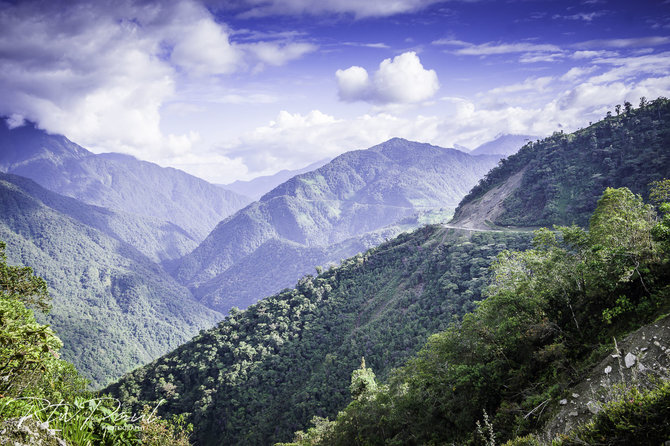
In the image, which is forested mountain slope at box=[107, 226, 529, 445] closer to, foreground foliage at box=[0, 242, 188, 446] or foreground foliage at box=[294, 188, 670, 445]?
foreground foliage at box=[294, 188, 670, 445]

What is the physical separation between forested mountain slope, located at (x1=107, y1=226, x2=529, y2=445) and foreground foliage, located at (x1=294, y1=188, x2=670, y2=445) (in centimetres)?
3614

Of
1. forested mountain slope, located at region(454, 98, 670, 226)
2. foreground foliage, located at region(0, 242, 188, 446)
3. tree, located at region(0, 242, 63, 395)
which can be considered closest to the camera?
foreground foliage, located at region(0, 242, 188, 446)

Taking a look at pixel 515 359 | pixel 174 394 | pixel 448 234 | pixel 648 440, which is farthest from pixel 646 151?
pixel 174 394

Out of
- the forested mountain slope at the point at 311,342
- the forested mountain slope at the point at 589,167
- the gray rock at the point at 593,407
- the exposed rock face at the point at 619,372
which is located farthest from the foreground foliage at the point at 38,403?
the forested mountain slope at the point at 589,167

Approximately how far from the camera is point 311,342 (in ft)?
250

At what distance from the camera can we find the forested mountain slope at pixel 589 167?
7119cm

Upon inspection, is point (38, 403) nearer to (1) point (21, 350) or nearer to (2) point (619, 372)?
(1) point (21, 350)

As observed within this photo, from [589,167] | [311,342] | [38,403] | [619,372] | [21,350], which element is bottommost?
[311,342]

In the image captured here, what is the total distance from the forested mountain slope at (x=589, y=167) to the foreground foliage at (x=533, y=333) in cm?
5603

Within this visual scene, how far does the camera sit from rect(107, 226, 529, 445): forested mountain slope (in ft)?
198

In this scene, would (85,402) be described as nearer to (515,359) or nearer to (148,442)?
(148,442)

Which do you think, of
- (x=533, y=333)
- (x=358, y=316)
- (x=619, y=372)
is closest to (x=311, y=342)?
(x=358, y=316)

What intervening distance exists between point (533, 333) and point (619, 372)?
20.0 ft

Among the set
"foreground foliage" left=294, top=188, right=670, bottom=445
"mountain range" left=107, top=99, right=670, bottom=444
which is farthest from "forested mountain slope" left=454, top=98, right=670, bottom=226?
"foreground foliage" left=294, top=188, right=670, bottom=445
